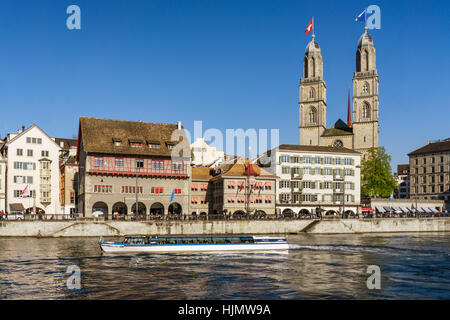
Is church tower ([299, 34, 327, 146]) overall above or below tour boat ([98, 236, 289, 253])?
Answer: above

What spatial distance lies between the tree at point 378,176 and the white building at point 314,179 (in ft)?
37.5

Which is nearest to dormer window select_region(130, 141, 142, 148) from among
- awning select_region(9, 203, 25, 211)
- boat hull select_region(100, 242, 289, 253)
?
awning select_region(9, 203, 25, 211)

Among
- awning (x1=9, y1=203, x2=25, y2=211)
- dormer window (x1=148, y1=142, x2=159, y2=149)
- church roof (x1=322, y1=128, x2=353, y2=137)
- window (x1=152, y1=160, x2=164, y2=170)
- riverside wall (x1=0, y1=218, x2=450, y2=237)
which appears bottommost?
riverside wall (x1=0, y1=218, x2=450, y2=237)

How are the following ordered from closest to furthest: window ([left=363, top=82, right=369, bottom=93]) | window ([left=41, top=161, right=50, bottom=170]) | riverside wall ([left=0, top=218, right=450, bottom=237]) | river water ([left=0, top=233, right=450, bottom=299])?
river water ([left=0, top=233, right=450, bottom=299]) < riverside wall ([left=0, top=218, right=450, bottom=237]) < window ([left=41, top=161, right=50, bottom=170]) < window ([left=363, top=82, right=369, bottom=93])

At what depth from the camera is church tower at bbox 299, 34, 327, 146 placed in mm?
126750

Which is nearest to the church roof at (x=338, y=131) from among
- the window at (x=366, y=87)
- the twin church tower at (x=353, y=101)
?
the twin church tower at (x=353, y=101)

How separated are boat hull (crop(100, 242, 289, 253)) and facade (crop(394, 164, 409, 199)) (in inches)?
4873

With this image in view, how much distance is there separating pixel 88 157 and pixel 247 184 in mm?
27971

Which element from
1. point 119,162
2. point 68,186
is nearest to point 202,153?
point 68,186

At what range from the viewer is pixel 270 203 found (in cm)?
8806

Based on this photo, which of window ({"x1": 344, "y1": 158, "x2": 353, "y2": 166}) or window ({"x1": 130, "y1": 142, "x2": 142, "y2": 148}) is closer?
window ({"x1": 130, "y1": 142, "x2": 142, "y2": 148})

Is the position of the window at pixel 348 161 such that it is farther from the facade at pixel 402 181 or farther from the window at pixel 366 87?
the facade at pixel 402 181

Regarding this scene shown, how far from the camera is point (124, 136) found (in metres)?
78.4

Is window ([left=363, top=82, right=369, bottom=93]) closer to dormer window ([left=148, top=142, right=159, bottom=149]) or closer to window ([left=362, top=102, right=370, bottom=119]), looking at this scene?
window ([left=362, top=102, right=370, bottom=119])
